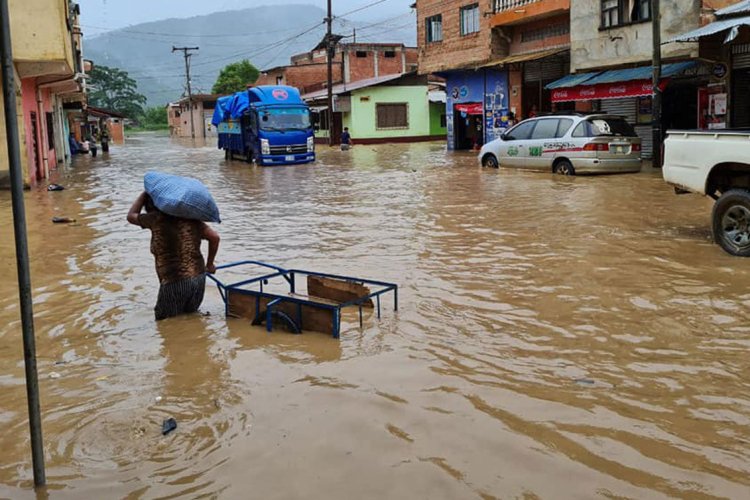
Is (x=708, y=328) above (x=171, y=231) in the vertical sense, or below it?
below

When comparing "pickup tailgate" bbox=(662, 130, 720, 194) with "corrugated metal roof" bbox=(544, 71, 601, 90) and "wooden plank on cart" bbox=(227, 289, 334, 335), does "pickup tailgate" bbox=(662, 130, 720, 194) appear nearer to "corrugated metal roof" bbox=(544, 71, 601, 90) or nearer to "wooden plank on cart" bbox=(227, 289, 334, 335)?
"wooden plank on cart" bbox=(227, 289, 334, 335)

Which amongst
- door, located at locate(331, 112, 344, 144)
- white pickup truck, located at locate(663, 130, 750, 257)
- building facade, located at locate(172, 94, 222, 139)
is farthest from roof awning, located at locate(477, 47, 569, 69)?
building facade, located at locate(172, 94, 222, 139)

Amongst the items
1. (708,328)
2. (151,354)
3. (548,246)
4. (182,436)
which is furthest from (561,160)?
(182,436)

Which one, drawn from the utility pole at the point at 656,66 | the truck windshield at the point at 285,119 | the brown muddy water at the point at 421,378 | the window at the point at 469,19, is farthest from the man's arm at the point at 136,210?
the window at the point at 469,19

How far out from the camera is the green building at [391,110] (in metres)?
46.4

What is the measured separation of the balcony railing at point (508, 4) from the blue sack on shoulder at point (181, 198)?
23413 millimetres

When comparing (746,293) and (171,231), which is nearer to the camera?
(171,231)

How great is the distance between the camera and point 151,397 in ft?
15.7

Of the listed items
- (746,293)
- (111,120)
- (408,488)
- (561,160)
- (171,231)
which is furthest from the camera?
(111,120)

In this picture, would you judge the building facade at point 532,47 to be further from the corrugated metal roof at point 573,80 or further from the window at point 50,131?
the window at point 50,131

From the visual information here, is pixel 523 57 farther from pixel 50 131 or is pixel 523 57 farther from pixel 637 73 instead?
pixel 50 131

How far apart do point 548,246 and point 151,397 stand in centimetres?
607

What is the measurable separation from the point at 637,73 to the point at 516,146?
4308 mm

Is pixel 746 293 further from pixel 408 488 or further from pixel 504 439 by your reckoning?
pixel 408 488
